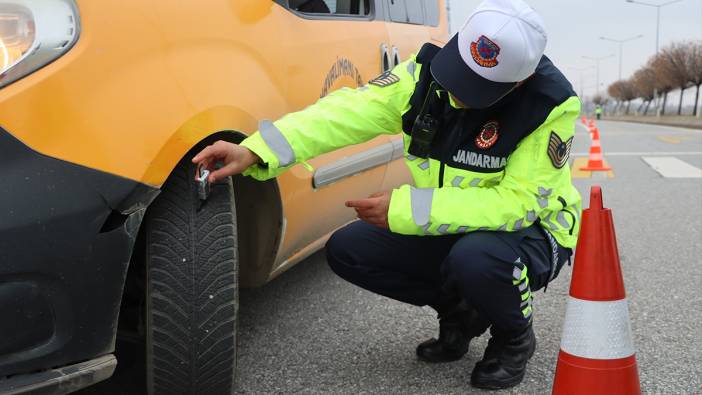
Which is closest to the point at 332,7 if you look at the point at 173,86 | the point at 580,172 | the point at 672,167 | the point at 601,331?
the point at 173,86

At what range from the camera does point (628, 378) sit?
5.82ft

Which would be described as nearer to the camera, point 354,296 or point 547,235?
point 547,235

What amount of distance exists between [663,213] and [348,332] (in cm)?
332

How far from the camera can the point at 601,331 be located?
5.83 feet

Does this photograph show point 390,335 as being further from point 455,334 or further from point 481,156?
point 481,156

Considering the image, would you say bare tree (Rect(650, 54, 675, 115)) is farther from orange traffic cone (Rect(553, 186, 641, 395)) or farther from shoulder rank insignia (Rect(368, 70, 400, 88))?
orange traffic cone (Rect(553, 186, 641, 395))

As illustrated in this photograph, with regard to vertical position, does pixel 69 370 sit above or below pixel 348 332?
above

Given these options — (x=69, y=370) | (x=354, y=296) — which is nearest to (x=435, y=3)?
(x=354, y=296)

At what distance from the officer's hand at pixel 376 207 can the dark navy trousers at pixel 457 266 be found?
24 centimetres

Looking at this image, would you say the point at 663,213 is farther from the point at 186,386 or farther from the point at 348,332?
the point at 186,386

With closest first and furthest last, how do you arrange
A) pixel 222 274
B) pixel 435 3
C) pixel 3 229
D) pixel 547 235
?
1. pixel 3 229
2. pixel 222 274
3. pixel 547 235
4. pixel 435 3

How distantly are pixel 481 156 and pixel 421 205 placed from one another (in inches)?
9.2

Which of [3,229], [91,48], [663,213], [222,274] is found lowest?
[663,213]

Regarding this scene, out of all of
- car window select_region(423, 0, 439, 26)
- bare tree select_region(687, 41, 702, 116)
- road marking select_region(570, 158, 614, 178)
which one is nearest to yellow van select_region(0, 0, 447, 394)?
car window select_region(423, 0, 439, 26)
